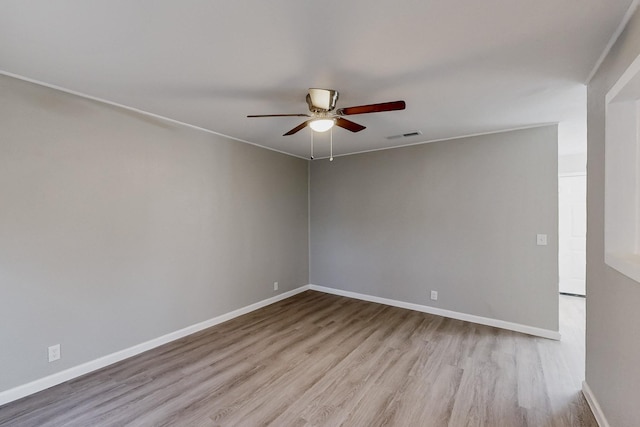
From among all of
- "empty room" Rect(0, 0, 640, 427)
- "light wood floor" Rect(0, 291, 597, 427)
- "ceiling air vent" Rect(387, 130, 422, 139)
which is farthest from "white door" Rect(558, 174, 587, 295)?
"ceiling air vent" Rect(387, 130, 422, 139)

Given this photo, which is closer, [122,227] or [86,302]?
[86,302]

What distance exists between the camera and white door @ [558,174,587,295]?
4.80 m

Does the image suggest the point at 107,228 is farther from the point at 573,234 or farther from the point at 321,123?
the point at 573,234

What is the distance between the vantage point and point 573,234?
493 centimetres

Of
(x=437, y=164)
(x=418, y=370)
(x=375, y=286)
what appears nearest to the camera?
(x=418, y=370)

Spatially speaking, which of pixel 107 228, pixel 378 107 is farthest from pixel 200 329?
pixel 378 107

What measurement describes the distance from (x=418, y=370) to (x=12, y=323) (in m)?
3.31

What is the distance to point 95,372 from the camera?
97.9 inches

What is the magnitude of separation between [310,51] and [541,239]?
3319 mm

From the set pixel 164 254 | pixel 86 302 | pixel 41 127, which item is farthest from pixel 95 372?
pixel 41 127

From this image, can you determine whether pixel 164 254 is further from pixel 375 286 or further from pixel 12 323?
pixel 375 286

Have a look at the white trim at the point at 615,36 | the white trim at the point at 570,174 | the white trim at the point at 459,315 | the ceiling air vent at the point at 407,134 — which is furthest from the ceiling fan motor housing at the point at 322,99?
the white trim at the point at 570,174

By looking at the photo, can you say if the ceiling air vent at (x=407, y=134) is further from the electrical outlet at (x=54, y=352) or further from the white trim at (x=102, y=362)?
the electrical outlet at (x=54, y=352)

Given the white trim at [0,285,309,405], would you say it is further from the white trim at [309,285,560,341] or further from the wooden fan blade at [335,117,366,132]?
the wooden fan blade at [335,117,366,132]
